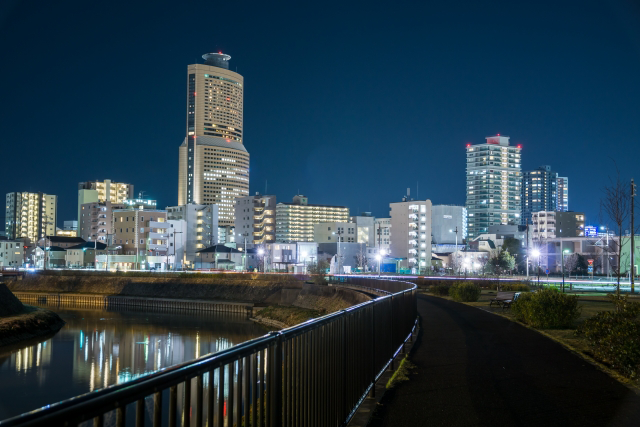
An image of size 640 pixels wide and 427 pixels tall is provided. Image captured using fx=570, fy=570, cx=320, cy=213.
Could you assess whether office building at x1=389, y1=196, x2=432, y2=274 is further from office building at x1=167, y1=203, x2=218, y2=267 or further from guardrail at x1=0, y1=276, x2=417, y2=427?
guardrail at x1=0, y1=276, x2=417, y2=427

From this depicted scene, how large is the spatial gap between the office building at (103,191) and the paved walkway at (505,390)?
153 m

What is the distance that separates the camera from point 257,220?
447 feet

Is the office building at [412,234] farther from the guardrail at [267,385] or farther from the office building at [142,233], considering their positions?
the guardrail at [267,385]

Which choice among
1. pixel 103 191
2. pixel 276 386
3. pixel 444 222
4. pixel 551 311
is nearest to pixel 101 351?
pixel 551 311

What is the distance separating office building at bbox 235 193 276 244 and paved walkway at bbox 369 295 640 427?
12172 cm

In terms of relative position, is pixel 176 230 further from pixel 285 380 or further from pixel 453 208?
pixel 285 380

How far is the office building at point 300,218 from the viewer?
17925 cm

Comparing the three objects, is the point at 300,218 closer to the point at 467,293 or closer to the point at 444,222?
the point at 444,222

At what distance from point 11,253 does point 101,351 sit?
114 meters

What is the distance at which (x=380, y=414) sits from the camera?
298 inches

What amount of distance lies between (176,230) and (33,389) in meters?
89.9

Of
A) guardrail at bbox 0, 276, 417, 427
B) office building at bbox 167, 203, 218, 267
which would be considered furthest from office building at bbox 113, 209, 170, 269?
guardrail at bbox 0, 276, 417, 427

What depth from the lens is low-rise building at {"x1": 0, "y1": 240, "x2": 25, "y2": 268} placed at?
13038 cm

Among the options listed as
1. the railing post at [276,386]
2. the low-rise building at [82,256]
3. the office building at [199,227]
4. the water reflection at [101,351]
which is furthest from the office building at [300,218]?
the railing post at [276,386]
